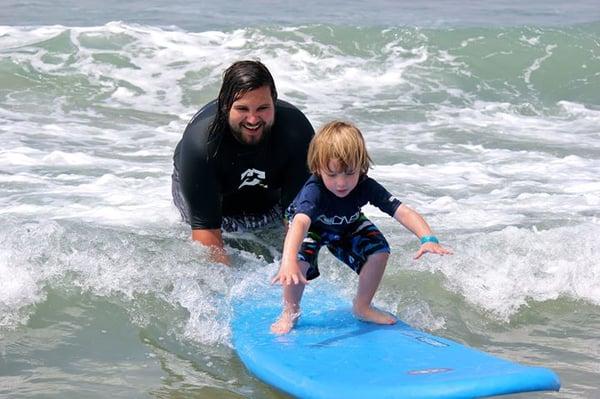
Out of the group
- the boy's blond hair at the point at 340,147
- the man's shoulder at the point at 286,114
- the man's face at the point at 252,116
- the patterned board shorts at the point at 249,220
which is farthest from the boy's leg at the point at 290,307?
the patterned board shorts at the point at 249,220

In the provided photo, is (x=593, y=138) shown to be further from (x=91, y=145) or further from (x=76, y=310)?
(x=76, y=310)

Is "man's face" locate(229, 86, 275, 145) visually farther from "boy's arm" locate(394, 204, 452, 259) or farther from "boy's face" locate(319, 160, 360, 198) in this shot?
"boy's arm" locate(394, 204, 452, 259)

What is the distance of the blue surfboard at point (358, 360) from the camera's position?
316cm

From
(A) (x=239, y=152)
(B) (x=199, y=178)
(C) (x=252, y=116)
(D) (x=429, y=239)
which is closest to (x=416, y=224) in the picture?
(D) (x=429, y=239)

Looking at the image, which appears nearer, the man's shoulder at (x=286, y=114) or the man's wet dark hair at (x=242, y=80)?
the man's wet dark hair at (x=242, y=80)

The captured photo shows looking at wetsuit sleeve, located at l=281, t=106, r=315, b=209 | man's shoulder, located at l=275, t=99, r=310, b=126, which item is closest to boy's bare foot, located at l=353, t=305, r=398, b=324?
wetsuit sleeve, located at l=281, t=106, r=315, b=209

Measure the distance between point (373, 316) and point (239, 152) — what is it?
3.48 ft

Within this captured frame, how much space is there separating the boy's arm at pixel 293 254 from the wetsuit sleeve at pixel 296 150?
0.80 metres

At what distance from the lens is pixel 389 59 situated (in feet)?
42.4

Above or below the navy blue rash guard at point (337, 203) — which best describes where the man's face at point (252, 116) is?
above

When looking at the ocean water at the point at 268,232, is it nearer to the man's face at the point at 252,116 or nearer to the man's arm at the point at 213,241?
the man's arm at the point at 213,241

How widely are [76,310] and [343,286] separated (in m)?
1.33

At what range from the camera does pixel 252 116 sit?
4406mm

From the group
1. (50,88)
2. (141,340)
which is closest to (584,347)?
(141,340)
